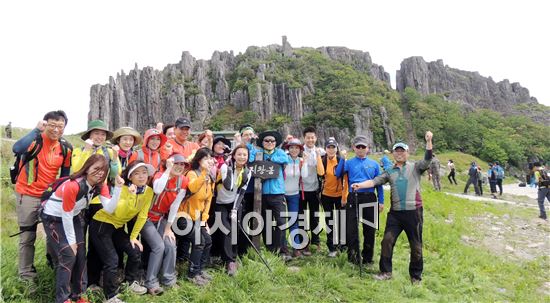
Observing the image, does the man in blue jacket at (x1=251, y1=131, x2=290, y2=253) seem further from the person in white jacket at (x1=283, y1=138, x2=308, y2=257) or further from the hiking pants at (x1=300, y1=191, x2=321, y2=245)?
the hiking pants at (x1=300, y1=191, x2=321, y2=245)

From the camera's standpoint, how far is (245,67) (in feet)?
275

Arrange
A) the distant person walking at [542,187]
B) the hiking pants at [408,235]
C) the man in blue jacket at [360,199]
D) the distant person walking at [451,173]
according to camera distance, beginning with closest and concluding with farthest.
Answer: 1. the hiking pants at [408,235]
2. the man in blue jacket at [360,199]
3. the distant person walking at [542,187]
4. the distant person walking at [451,173]

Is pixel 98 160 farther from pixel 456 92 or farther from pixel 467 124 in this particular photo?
pixel 456 92

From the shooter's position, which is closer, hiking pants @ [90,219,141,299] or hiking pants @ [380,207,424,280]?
hiking pants @ [90,219,141,299]

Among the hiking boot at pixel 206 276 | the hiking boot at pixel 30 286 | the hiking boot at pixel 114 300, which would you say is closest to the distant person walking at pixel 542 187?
the hiking boot at pixel 206 276

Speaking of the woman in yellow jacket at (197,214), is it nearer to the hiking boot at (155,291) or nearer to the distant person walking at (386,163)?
the hiking boot at (155,291)

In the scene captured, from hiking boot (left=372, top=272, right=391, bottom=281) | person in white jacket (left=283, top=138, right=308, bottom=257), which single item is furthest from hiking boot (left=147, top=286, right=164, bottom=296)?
hiking boot (left=372, top=272, right=391, bottom=281)

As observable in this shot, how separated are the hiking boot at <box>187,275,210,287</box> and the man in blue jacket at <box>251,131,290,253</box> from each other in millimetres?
1632

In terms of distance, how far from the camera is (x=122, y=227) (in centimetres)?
423

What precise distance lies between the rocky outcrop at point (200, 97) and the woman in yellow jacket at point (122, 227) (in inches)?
2269

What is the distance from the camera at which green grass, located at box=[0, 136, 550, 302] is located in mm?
4258

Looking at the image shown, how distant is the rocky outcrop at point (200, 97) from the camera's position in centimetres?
6862

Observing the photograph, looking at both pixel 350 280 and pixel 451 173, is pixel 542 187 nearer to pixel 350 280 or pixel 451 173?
pixel 350 280

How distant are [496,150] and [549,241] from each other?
2236 inches
